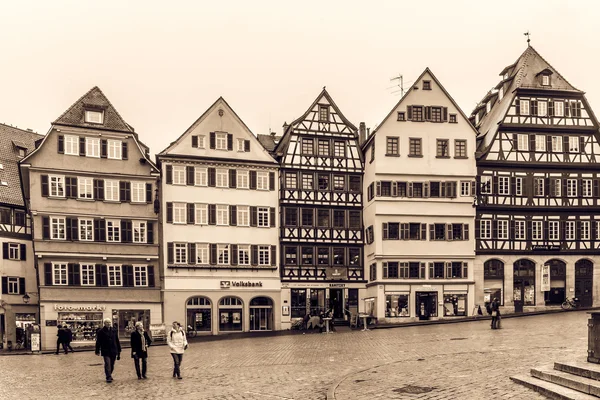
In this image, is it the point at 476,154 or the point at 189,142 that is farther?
the point at 476,154

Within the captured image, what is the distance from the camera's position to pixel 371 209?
50.6 meters

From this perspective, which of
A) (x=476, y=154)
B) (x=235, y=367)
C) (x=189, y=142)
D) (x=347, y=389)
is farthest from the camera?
(x=476, y=154)

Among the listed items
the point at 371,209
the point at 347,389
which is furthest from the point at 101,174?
the point at 347,389

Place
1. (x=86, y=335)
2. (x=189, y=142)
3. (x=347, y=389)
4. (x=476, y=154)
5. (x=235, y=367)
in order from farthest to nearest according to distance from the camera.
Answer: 1. (x=476, y=154)
2. (x=189, y=142)
3. (x=86, y=335)
4. (x=235, y=367)
5. (x=347, y=389)

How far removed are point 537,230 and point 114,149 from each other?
29.4m

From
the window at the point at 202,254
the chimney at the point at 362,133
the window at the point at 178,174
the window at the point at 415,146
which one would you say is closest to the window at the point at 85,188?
the window at the point at 178,174

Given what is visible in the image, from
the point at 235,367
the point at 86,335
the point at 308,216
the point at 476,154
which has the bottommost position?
the point at 86,335

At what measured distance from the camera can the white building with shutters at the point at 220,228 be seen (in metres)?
47.8

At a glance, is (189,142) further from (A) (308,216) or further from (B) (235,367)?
(B) (235,367)

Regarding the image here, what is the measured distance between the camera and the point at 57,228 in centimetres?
4512

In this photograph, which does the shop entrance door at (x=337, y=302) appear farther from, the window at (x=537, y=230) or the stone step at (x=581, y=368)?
the stone step at (x=581, y=368)

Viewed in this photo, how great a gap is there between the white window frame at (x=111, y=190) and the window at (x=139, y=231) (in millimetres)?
2016

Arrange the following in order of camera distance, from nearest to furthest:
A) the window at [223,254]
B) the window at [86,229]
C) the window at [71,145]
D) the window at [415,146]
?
the window at [86,229], the window at [71,145], the window at [223,254], the window at [415,146]

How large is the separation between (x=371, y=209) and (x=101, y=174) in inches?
710
